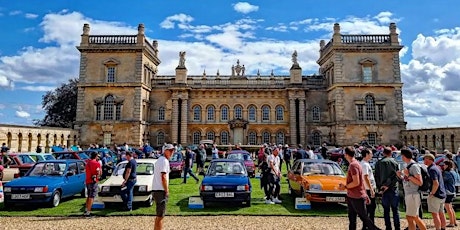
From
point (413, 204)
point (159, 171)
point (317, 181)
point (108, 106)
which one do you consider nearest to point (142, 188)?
point (159, 171)

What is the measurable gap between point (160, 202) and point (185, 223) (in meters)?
2.20

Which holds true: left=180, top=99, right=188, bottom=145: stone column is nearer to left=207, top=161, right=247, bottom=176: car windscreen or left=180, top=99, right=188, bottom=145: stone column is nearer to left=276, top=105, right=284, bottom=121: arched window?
left=276, top=105, right=284, bottom=121: arched window

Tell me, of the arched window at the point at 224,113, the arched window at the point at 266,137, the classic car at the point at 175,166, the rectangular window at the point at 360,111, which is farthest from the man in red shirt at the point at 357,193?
the arched window at the point at 224,113

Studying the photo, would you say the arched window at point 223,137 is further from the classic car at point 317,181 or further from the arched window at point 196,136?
the classic car at point 317,181

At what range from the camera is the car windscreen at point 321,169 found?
1198cm

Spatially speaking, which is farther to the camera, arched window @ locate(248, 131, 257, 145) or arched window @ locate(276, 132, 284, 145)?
arched window @ locate(248, 131, 257, 145)

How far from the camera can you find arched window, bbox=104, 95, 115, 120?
36438 mm

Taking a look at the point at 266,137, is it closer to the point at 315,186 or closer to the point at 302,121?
the point at 302,121

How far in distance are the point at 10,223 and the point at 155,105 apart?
31.2m

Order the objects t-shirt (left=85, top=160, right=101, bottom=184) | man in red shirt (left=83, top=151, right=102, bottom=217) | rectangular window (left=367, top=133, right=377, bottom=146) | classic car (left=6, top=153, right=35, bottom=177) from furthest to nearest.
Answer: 1. rectangular window (left=367, top=133, right=377, bottom=146)
2. classic car (left=6, top=153, right=35, bottom=177)
3. t-shirt (left=85, top=160, right=101, bottom=184)
4. man in red shirt (left=83, top=151, right=102, bottom=217)

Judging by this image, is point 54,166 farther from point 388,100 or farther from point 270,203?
point 388,100

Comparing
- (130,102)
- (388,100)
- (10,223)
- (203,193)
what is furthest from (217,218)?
(388,100)

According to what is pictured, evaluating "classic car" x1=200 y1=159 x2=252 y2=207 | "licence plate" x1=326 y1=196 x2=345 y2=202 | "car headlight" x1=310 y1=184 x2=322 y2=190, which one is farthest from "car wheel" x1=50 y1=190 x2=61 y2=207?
"licence plate" x1=326 y1=196 x2=345 y2=202

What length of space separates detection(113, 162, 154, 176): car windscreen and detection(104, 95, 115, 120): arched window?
25.4 m
